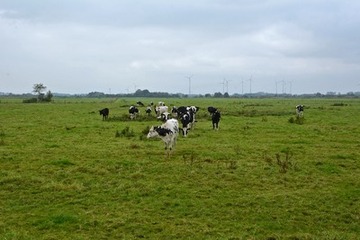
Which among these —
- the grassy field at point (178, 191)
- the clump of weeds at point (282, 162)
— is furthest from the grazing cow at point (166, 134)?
the clump of weeds at point (282, 162)

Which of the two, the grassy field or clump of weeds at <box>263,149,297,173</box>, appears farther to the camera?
clump of weeds at <box>263,149,297,173</box>

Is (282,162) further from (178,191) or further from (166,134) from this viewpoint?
(178,191)

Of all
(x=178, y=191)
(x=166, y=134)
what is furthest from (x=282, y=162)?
(x=178, y=191)

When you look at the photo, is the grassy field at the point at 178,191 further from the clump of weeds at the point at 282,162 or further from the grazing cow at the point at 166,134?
the grazing cow at the point at 166,134

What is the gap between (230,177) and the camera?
579 inches

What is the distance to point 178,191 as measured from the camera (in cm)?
1295

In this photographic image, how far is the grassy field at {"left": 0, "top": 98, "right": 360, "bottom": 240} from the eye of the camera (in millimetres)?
10000

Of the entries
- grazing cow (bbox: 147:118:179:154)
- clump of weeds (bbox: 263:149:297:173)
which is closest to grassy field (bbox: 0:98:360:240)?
clump of weeds (bbox: 263:149:297:173)

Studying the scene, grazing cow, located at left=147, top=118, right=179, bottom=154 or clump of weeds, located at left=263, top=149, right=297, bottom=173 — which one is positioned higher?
grazing cow, located at left=147, top=118, right=179, bottom=154

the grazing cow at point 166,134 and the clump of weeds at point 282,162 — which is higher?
the grazing cow at point 166,134

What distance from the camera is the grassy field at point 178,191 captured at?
10.0 meters

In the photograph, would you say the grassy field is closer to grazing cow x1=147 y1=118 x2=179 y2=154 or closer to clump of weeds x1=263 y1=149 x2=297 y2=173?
clump of weeds x1=263 y1=149 x2=297 y2=173

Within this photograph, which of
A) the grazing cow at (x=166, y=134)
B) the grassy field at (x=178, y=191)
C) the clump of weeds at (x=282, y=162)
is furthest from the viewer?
the grazing cow at (x=166, y=134)

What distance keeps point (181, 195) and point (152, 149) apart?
8173mm
